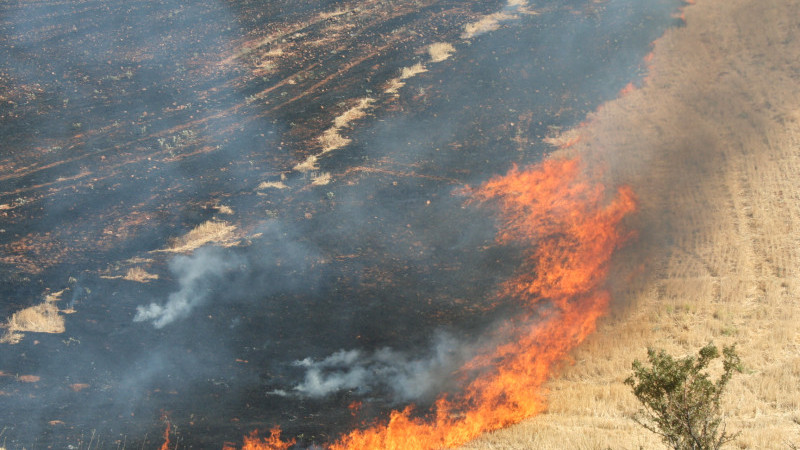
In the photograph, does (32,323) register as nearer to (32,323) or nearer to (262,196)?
(32,323)

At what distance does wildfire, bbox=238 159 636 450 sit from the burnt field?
0.46m

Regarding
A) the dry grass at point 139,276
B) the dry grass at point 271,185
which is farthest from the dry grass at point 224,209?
the dry grass at point 139,276

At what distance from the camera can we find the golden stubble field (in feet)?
43.6

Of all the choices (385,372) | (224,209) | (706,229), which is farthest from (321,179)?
(706,229)

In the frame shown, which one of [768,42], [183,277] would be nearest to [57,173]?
[183,277]

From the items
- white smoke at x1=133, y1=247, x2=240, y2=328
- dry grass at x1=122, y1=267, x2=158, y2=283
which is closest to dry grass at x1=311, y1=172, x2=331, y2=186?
white smoke at x1=133, y1=247, x2=240, y2=328

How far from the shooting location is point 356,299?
1555cm

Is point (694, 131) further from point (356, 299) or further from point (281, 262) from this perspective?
point (281, 262)

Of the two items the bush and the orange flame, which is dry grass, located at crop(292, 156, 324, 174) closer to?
the orange flame

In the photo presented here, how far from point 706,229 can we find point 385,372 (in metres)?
11.1

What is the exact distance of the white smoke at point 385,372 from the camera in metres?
14.1

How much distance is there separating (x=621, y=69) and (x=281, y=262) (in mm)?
16012

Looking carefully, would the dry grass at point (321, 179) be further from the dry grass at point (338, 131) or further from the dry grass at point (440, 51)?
the dry grass at point (440, 51)

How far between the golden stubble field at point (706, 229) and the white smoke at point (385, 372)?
196 centimetres
